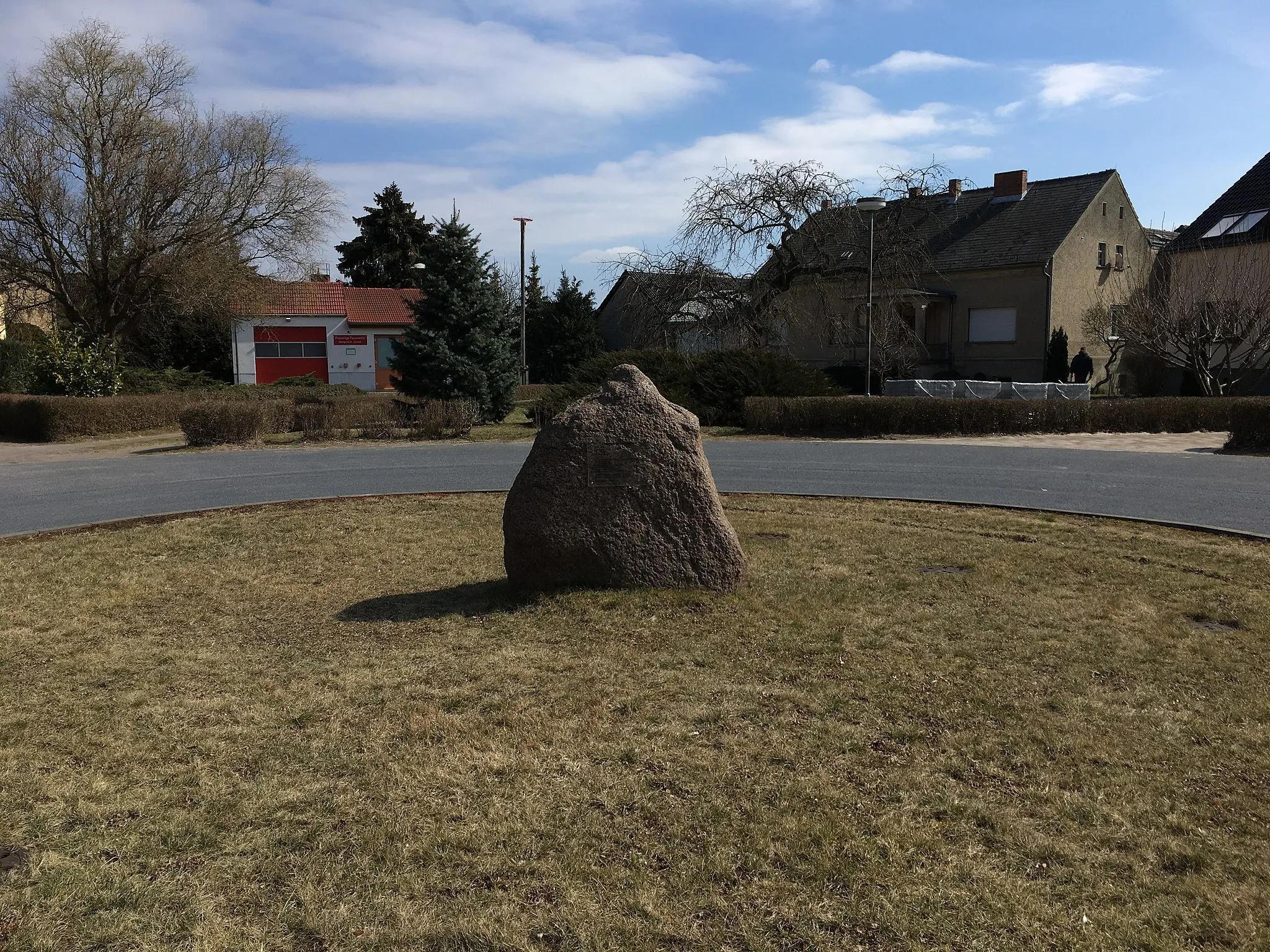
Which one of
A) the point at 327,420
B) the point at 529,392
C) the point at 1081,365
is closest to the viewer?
the point at 327,420

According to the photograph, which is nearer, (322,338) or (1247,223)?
(1247,223)

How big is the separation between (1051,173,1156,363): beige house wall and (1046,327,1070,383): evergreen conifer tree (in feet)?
5.26

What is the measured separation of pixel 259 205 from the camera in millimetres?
33312

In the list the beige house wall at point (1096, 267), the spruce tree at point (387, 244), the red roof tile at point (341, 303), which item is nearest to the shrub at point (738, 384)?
the beige house wall at point (1096, 267)

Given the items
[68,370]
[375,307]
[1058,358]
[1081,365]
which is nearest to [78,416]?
[68,370]

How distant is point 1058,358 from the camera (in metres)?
34.0

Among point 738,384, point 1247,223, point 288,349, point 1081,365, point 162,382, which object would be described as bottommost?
point 738,384

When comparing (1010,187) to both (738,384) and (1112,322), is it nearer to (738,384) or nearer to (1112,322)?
(1112,322)

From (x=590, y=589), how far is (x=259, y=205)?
1237 inches

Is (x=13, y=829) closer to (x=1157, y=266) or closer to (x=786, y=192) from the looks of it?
(x=786, y=192)

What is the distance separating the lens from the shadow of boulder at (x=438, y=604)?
6.36m

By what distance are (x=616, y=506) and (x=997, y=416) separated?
15601mm

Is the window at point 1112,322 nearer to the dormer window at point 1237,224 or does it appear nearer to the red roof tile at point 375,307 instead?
the dormer window at point 1237,224

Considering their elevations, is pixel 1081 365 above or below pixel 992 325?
below
